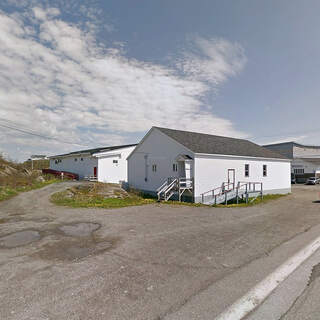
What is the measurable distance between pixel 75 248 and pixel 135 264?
7.21 feet

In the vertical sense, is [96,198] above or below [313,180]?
below

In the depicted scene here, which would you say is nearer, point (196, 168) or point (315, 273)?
point (315, 273)

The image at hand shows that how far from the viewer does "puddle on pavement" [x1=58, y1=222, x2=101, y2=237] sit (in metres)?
7.50

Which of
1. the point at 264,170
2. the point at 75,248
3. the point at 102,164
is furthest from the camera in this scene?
the point at 102,164

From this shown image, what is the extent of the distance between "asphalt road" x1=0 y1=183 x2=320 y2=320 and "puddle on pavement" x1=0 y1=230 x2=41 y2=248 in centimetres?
3

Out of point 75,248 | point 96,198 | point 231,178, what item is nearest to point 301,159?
point 231,178

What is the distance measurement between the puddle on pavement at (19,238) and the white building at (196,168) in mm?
9886

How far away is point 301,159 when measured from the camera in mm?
41844

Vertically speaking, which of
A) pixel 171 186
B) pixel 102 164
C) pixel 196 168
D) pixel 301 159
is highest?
pixel 301 159

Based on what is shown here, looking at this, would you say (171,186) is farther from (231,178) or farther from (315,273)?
(315,273)

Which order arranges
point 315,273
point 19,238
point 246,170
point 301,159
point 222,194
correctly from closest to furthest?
point 315,273 < point 19,238 < point 222,194 < point 246,170 < point 301,159

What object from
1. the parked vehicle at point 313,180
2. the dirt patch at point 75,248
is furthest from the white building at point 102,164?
the parked vehicle at point 313,180

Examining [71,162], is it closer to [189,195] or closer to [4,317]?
[189,195]

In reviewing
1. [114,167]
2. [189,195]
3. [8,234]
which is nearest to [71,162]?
[114,167]
